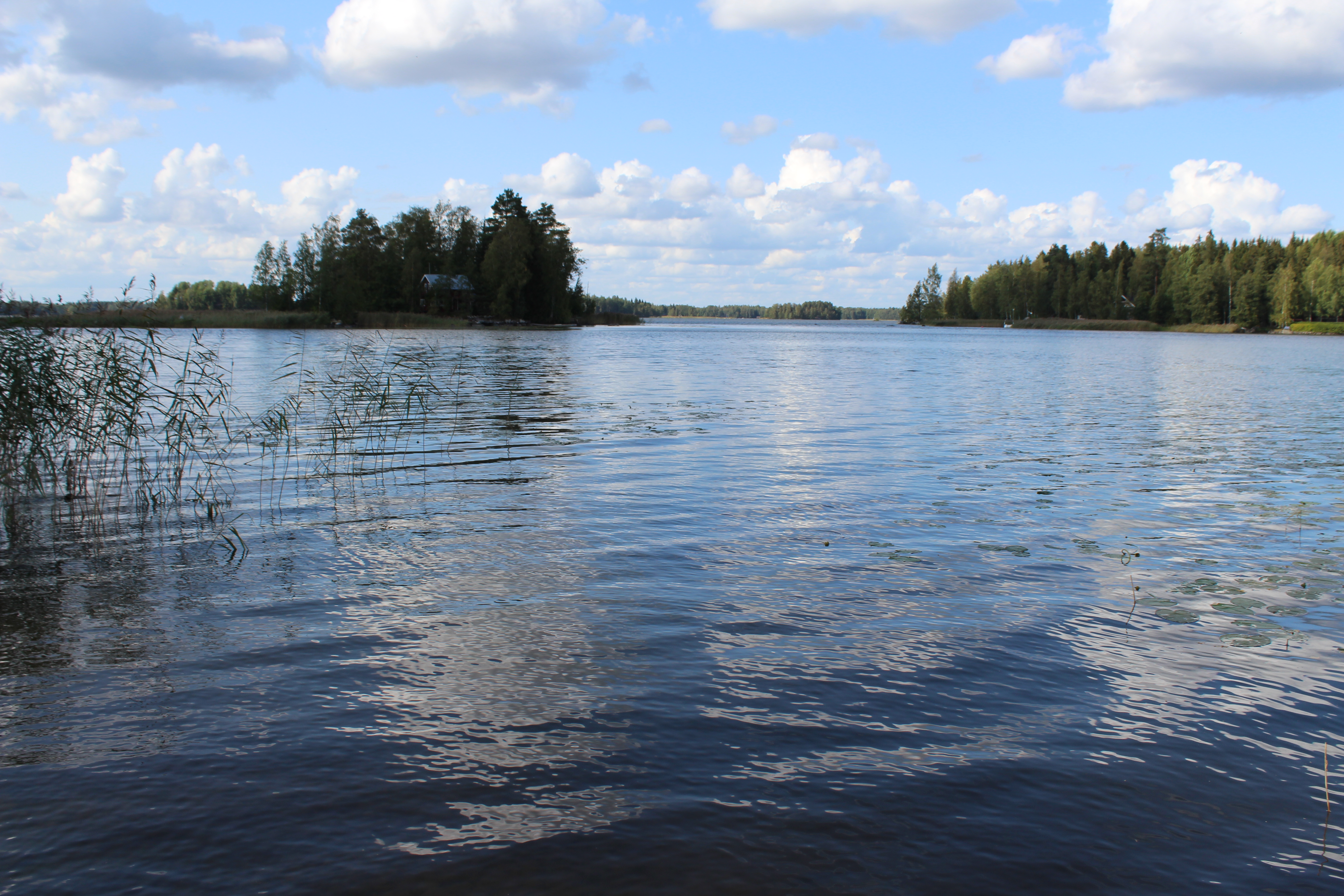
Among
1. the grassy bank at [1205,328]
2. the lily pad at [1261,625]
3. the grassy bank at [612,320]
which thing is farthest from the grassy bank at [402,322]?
the grassy bank at [1205,328]

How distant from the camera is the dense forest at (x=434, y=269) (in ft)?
389

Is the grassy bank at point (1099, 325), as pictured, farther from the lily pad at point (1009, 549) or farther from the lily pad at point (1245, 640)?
the lily pad at point (1245, 640)

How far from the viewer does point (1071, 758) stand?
5.33 metres

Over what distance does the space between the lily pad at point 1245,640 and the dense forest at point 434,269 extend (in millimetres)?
117511

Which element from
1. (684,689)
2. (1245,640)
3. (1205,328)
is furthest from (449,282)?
(1205,328)

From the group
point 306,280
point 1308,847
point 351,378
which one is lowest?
point 1308,847

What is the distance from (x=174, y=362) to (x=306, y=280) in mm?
89744

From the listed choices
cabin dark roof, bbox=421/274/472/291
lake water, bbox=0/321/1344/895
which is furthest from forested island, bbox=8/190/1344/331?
lake water, bbox=0/321/1344/895

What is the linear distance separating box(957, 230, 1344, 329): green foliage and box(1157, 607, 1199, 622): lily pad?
170 meters

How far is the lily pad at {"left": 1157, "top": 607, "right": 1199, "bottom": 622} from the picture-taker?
795 centimetres

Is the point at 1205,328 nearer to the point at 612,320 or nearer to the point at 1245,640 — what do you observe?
the point at 612,320

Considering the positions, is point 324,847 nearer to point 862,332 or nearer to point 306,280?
point 306,280

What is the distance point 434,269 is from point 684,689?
445ft

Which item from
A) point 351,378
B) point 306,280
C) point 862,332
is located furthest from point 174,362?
point 862,332
